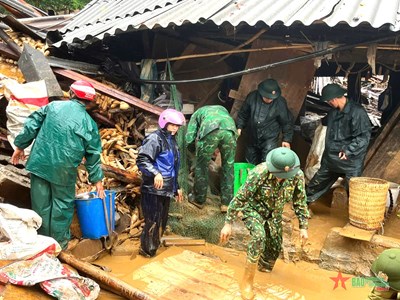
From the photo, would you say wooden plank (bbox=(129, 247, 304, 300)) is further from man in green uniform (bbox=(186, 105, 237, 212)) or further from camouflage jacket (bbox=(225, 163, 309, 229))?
man in green uniform (bbox=(186, 105, 237, 212))

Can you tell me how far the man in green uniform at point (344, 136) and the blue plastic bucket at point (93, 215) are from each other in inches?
143

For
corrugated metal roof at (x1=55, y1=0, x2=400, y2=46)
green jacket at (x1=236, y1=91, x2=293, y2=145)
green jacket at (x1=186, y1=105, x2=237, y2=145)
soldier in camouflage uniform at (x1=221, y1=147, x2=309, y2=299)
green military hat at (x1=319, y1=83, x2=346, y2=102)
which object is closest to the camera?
soldier in camouflage uniform at (x1=221, y1=147, x2=309, y2=299)

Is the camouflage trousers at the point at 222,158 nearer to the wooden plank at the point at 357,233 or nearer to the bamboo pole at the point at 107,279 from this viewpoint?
the wooden plank at the point at 357,233

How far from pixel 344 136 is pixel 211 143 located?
86.7 inches

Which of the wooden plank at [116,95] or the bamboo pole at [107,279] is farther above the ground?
the wooden plank at [116,95]

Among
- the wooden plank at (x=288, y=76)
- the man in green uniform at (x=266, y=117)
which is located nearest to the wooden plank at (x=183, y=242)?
the man in green uniform at (x=266, y=117)

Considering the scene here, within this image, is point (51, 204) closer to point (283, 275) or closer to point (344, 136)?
point (283, 275)

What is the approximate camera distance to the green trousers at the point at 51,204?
16.5 ft

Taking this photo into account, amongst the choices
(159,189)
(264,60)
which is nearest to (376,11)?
(264,60)

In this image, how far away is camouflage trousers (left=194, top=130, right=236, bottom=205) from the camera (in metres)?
6.27

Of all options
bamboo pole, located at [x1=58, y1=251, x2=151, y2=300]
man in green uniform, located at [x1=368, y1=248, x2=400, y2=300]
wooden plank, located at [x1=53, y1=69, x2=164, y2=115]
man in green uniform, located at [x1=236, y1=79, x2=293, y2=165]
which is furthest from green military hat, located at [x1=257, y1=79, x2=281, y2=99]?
man in green uniform, located at [x1=368, y1=248, x2=400, y2=300]

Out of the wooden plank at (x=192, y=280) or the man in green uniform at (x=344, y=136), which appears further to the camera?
the man in green uniform at (x=344, y=136)

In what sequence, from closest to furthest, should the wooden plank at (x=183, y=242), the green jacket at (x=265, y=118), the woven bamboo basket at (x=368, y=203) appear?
1. the woven bamboo basket at (x=368, y=203)
2. the wooden plank at (x=183, y=242)
3. the green jacket at (x=265, y=118)

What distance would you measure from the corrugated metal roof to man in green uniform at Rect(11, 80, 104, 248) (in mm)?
2365
